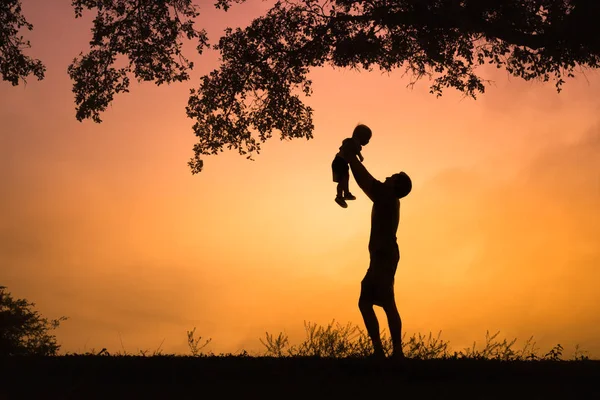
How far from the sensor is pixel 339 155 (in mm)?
10852

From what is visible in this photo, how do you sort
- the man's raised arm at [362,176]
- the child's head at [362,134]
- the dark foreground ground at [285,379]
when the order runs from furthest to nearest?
the child's head at [362,134]
the man's raised arm at [362,176]
the dark foreground ground at [285,379]

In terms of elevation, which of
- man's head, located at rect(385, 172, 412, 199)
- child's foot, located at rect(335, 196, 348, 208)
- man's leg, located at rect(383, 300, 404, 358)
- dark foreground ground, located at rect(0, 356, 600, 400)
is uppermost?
man's head, located at rect(385, 172, 412, 199)

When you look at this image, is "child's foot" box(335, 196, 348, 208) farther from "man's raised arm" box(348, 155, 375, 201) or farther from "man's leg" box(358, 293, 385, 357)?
"man's leg" box(358, 293, 385, 357)

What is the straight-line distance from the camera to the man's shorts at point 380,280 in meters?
10.3

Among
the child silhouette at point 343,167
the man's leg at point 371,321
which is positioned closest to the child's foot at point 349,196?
the child silhouette at point 343,167

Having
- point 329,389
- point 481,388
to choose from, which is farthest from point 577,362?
point 329,389

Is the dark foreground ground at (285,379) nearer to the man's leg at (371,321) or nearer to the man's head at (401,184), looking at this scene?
the man's leg at (371,321)

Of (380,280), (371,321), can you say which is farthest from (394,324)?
(380,280)

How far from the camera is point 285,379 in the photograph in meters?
9.41

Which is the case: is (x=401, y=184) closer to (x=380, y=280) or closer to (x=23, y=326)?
(x=380, y=280)

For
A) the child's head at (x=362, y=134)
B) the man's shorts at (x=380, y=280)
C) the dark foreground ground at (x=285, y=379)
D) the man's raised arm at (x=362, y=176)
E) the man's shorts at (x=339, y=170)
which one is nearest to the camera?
the dark foreground ground at (x=285, y=379)

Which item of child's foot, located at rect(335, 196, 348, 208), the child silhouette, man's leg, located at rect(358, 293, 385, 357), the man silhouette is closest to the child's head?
the child silhouette

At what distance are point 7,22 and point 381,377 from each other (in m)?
14.3

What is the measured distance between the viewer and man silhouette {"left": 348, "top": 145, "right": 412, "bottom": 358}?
10.3 m
